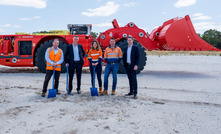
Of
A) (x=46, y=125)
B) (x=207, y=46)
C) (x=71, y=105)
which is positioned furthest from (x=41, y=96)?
(x=207, y=46)

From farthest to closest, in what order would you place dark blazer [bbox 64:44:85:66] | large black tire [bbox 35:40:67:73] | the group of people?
large black tire [bbox 35:40:67:73] < dark blazer [bbox 64:44:85:66] < the group of people

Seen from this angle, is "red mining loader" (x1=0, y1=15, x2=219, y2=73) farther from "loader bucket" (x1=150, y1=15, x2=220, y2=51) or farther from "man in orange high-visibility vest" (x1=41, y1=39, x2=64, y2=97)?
"man in orange high-visibility vest" (x1=41, y1=39, x2=64, y2=97)

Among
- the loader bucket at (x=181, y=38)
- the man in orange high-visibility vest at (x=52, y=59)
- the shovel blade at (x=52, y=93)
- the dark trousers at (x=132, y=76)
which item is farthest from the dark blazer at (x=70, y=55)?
the loader bucket at (x=181, y=38)

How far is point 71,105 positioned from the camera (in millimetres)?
4227

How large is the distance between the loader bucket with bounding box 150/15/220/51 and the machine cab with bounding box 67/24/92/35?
140 inches

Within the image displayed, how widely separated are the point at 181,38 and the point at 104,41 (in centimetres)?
367

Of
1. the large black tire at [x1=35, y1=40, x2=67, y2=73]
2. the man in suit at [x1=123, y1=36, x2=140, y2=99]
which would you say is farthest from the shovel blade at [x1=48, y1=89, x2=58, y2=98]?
the large black tire at [x1=35, y1=40, x2=67, y2=73]

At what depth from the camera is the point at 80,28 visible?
959 cm

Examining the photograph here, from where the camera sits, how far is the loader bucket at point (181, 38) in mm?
9055

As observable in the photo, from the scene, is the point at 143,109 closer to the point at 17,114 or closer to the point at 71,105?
the point at 71,105

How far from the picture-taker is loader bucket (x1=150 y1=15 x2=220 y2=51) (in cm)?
905

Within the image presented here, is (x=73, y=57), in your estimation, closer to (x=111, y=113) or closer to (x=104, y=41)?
(x=111, y=113)

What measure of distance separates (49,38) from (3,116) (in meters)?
5.76

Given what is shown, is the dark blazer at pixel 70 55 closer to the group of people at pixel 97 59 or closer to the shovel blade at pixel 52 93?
the group of people at pixel 97 59
